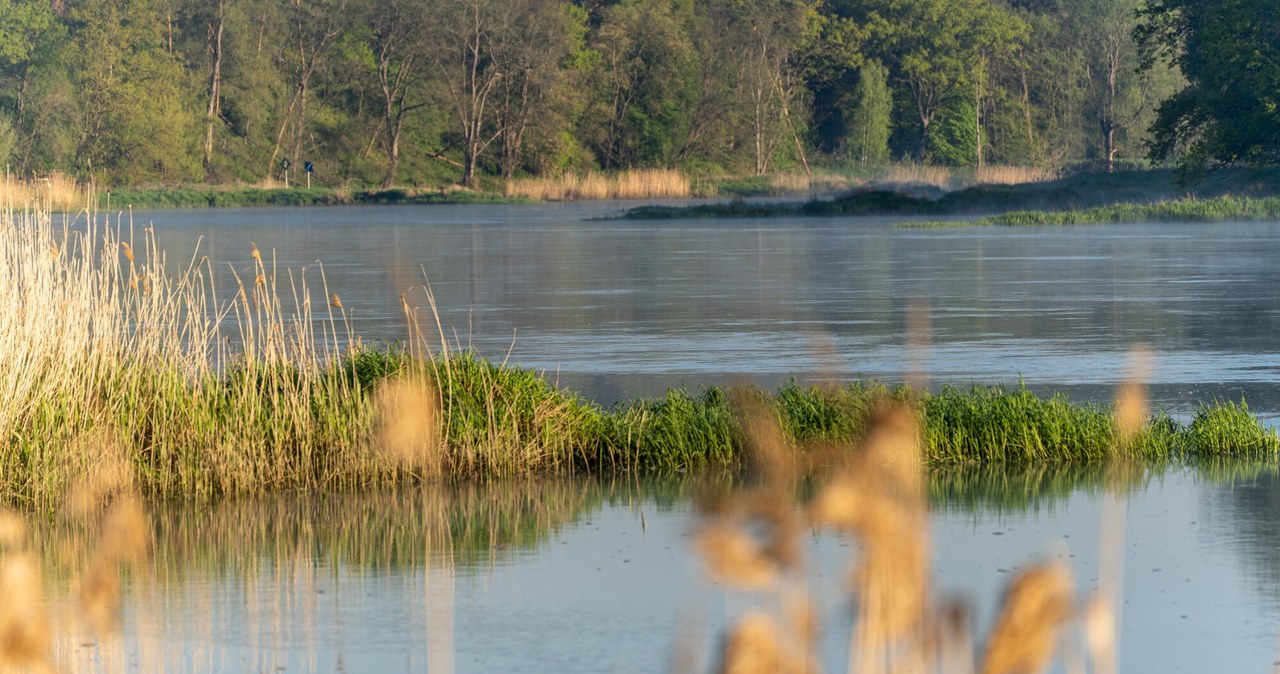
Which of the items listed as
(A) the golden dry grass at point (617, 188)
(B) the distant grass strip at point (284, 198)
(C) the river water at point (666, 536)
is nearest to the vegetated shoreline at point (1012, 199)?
(A) the golden dry grass at point (617, 188)

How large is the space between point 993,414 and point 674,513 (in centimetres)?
265

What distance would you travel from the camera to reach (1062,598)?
110 inches

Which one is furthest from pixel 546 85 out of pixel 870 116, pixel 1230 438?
pixel 1230 438

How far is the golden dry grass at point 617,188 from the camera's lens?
272 ft

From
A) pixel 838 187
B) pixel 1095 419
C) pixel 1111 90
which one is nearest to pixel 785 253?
pixel 1095 419

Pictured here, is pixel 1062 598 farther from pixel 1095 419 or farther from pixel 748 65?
pixel 748 65

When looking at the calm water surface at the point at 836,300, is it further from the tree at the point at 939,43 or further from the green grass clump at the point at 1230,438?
the tree at the point at 939,43

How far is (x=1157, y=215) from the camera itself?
5106cm

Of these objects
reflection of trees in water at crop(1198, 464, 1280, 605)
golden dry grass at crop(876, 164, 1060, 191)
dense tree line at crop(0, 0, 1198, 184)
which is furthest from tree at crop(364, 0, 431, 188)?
reflection of trees in water at crop(1198, 464, 1280, 605)

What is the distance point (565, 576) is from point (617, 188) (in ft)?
246

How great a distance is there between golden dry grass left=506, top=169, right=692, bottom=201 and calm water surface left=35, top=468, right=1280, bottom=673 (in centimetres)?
7104

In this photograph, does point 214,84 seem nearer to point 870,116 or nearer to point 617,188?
point 617,188

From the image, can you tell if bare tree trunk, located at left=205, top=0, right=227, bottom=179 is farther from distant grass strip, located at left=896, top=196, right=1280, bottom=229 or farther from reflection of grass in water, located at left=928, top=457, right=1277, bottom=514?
reflection of grass in water, located at left=928, top=457, right=1277, bottom=514

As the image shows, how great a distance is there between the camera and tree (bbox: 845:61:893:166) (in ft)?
340
